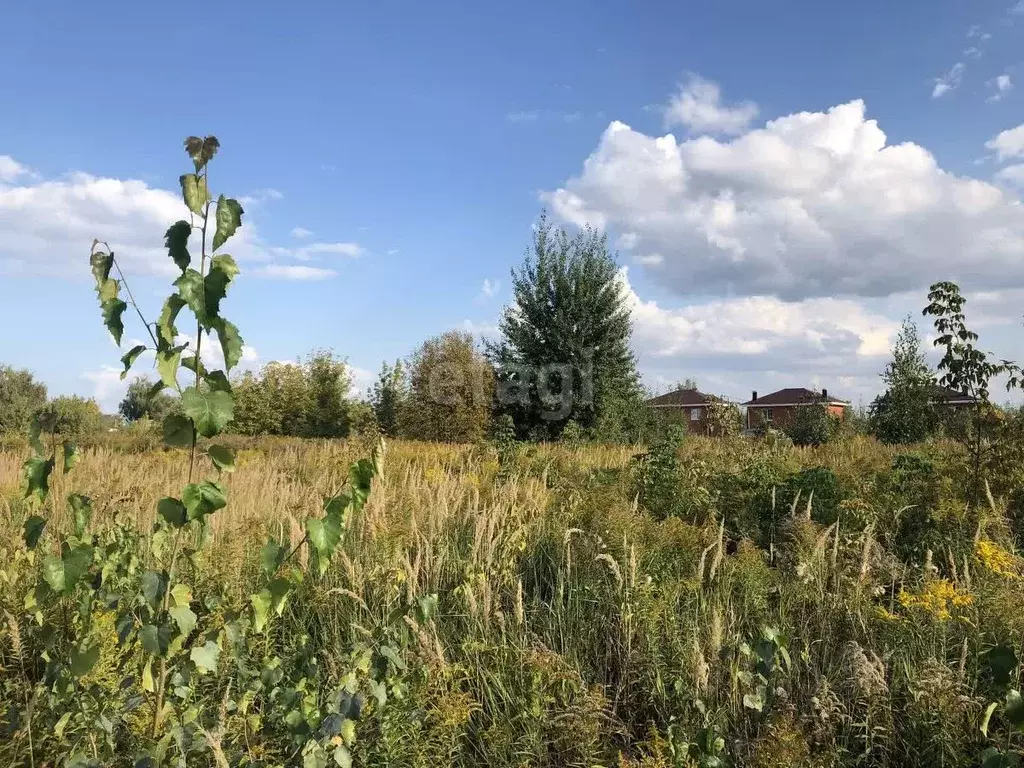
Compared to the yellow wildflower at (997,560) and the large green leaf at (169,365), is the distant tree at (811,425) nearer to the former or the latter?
the yellow wildflower at (997,560)

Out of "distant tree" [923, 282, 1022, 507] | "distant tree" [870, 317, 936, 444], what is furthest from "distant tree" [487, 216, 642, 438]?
"distant tree" [923, 282, 1022, 507]

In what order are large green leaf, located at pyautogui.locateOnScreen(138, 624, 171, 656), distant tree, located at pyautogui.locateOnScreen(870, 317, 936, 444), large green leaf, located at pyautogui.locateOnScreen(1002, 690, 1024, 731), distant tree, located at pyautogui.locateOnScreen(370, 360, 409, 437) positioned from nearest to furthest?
large green leaf, located at pyautogui.locateOnScreen(1002, 690, 1024, 731)
large green leaf, located at pyautogui.locateOnScreen(138, 624, 171, 656)
distant tree, located at pyautogui.locateOnScreen(870, 317, 936, 444)
distant tree, located at pyautogui.locateOnScreen(370, 360, 409, 437)

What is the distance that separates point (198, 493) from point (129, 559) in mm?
1317

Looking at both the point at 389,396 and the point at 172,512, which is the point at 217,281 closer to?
the point at 172,512

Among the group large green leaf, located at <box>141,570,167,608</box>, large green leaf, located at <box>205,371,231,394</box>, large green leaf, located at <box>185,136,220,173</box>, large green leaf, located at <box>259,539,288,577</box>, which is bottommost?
large green leaf, located at <box>141,570,167,608</box>

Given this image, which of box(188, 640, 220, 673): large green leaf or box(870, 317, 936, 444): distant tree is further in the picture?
box(870, 317, 936, 444): distant tree

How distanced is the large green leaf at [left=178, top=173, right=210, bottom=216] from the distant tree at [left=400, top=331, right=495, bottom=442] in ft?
62.3

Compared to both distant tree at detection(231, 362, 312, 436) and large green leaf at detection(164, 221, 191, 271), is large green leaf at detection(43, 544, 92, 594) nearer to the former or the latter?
large green leaf at detection(164, 221, 191, 271)

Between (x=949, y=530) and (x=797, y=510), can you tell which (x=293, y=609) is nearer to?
(x=797, y=510)

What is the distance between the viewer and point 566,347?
22438mm

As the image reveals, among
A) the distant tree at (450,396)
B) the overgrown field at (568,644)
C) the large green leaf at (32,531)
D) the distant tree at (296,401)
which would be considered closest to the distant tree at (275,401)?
the distant tree at (296,401)

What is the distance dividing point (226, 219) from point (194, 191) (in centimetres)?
10

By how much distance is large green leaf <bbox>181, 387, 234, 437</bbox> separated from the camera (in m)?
1.72

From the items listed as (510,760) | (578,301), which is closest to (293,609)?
(510,760)
